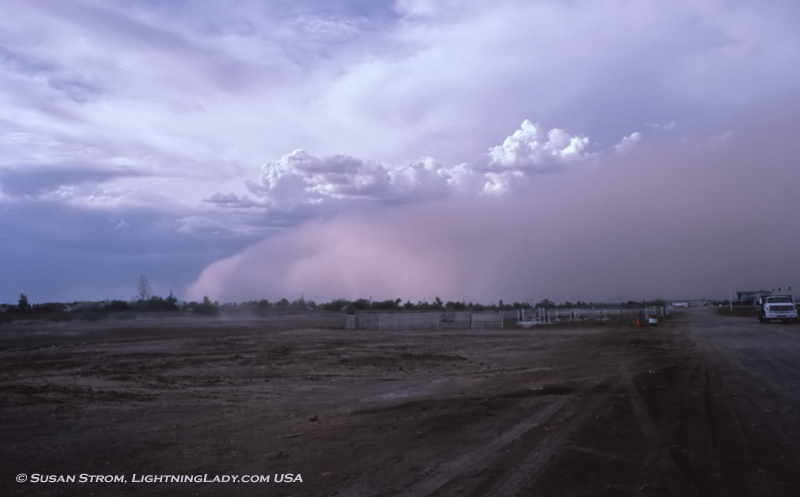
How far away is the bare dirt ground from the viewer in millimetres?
7961

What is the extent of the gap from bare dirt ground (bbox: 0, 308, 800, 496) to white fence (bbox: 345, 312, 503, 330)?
40901mm

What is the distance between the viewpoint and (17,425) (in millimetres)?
11930

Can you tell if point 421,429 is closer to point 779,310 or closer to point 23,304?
point 779,310

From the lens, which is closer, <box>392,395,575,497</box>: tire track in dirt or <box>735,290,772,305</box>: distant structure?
<box>392,395,575,497</box>: tire track in dirt

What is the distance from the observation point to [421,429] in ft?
36.9

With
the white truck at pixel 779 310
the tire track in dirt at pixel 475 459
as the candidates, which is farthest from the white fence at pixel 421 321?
the tire track in dirt at pixel 475 459

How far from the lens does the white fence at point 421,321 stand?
63.6 m

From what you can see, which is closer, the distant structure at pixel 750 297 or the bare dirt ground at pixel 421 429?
the bare dirt ground at pixel 421 429

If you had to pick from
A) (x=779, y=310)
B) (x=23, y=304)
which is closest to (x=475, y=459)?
(x=779, y=310)

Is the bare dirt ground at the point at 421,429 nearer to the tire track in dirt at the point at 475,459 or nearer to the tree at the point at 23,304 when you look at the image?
the tire track in dirt at the point at 475,459

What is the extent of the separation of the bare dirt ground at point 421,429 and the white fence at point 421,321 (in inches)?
1610

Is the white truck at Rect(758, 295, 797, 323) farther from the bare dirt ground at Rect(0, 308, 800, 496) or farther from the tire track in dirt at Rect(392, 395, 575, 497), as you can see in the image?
the tire track in dirt at Rect(392, 395, 575, 497)

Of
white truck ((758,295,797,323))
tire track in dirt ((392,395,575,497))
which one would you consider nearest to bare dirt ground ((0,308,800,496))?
tire track in dirt ((392,395,575,497))

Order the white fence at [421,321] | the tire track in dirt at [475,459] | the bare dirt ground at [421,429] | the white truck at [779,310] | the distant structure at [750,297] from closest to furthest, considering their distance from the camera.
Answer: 1. the tire track in dirt at [475,459]
2. the bare dirt ground at [421,429]
3. the white truck at [779,310]
4. the white fence at [421,321]
5. the distant structure at [750,297]
